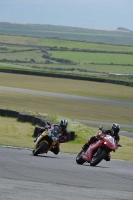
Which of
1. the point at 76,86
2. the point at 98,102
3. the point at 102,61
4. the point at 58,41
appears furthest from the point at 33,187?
the point at 58,41

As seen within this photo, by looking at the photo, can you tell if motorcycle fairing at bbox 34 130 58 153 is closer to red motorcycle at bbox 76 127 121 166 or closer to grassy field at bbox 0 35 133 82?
red motorcycle at bbox 76 127 121 166

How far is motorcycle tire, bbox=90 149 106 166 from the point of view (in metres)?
17.1

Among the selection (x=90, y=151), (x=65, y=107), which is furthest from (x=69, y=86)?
(x=90, y=151)

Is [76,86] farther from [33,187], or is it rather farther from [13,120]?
[33,187]

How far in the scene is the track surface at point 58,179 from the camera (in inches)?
440

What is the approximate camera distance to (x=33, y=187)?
11703 millimetres

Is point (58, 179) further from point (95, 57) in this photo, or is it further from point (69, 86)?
point (95, 57)

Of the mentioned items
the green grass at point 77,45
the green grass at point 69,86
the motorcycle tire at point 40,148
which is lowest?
the green grass at point 77,45

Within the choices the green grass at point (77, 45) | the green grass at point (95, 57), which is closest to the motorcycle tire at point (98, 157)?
the green grass at point (95, 57)

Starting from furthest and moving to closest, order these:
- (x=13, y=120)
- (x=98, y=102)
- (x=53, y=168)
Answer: (x=98, y=102)
(x=13, y=120)
(x=53, y=168)

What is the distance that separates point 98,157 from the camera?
56.5 ft

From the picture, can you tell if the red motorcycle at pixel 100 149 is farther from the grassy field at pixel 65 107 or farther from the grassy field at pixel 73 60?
the grassy field at pixel 73 60

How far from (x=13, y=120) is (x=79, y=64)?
83.4 m

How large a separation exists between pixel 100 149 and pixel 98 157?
18 centimetres
